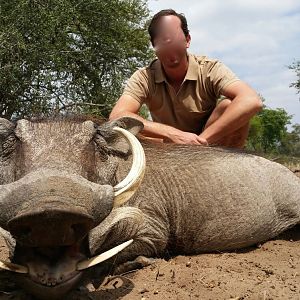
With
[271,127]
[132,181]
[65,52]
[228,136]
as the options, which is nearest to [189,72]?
[228,136]

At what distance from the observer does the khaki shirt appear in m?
4.79

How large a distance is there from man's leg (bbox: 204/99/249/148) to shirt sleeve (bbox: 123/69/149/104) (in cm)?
58

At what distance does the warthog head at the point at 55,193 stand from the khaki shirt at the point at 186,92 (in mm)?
1720

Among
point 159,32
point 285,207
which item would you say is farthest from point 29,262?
point 159,32

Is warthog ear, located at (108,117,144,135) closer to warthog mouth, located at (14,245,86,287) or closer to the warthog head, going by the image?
the warthog head

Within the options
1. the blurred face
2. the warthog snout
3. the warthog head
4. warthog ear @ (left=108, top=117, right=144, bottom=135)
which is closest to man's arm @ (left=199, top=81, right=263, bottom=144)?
the blurred face

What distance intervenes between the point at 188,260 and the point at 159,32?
234cm

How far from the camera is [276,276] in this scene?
304cm

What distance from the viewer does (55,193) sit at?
7.09 ft

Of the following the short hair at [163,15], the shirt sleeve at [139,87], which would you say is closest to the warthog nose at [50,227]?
the shirt sleeve at [139,87]

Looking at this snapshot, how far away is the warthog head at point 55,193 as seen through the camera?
214 cm

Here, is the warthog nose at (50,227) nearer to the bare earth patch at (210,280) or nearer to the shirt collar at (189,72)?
the bare earth patch at (210,280)

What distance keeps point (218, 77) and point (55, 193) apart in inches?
109

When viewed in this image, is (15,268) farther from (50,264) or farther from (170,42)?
(170,42)
